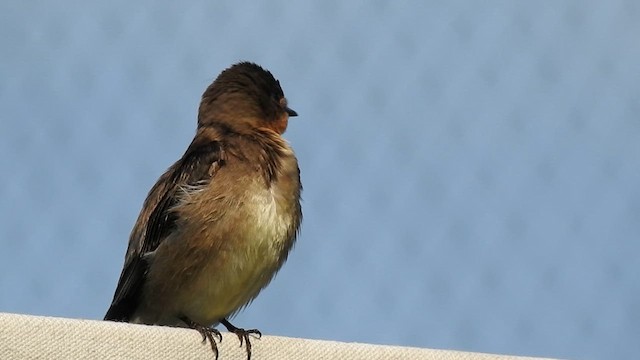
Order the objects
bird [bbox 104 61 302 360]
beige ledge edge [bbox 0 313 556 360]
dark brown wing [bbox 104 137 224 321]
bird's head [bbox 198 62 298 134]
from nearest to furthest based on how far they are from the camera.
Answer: beige ledge edge [bbox 0 313 556 360], bird [bbox 104 61 302 360], dark brown wing [bbox 104 137 224 321], bird's head [bbox 198 62 298 134]

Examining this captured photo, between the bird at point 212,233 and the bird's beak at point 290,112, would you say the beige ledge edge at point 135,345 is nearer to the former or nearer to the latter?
the bird at point 212,233

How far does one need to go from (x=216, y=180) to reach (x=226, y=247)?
218mm

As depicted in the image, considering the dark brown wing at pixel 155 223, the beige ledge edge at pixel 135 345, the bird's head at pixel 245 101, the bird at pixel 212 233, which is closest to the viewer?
the beige ledge edge at pixel 135 345

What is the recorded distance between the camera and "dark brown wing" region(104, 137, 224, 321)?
3.38 meters

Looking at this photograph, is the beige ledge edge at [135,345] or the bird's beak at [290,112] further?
the bird's beak at [290,112]

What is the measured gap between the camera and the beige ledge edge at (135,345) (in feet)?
6.41

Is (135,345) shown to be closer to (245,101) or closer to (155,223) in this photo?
(155,223)

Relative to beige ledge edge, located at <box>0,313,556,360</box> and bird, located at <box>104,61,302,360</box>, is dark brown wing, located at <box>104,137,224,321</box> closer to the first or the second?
bird, located at <box>104,61,302,360</box>

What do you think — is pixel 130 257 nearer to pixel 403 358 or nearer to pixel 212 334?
pixel 212 334

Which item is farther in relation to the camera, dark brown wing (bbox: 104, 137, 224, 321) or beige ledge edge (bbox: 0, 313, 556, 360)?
dark brown wing (bbox: 104, 137, 224, 321)

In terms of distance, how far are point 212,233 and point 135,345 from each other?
120cm

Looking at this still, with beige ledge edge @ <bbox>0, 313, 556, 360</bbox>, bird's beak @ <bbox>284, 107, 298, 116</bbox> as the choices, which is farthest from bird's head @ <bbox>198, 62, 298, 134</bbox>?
beige ledge edge @ <bbox>0, 313, 556, 360</bbox>

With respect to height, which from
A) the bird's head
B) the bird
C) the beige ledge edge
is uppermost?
the bird's head

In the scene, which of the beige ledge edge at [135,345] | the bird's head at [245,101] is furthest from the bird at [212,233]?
the beige ledge edge at [135,345]
